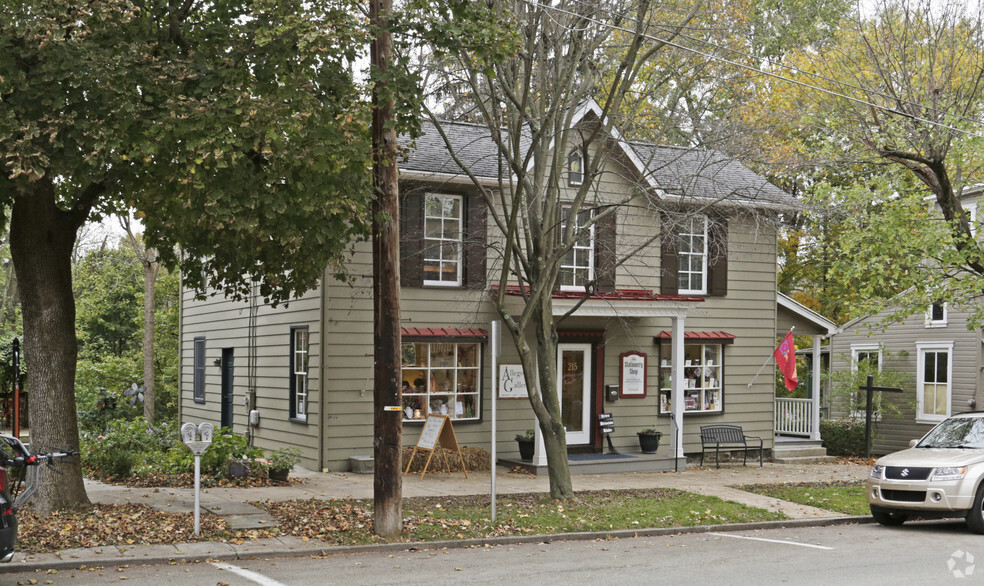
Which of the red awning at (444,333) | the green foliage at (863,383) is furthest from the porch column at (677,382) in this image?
the green foliage at (863,383)

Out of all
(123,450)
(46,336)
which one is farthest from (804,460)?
(46,336)

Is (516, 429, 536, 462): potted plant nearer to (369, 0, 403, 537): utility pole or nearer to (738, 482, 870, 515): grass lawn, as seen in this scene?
(738, 482, 870, 515): grass lawn

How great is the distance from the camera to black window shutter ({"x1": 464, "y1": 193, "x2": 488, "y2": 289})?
60.6ft

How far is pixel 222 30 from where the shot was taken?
35.1ft

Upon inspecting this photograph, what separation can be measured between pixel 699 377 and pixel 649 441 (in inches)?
95.6

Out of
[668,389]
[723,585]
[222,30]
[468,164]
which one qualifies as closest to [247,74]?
[222,30]

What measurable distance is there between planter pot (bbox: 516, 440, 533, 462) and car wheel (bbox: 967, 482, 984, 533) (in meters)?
7.95

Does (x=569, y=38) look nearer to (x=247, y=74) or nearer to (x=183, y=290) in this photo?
(x=247, y=74)

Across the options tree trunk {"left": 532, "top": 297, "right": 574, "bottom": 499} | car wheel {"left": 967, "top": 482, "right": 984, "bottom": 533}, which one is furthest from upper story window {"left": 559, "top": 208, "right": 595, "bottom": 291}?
car wheel {"left": 967, "top": 482, "right": 984, "bottom": 533}

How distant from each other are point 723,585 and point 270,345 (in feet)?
41.8

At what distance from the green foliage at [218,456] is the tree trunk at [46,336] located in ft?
12.6

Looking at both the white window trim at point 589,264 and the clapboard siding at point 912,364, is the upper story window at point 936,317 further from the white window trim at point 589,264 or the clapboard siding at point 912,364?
the white window trim at point 589,264

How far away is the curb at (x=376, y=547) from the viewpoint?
370 inches

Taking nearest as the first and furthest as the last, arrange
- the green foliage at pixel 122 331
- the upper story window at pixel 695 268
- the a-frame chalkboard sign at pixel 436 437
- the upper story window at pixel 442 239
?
1. the a-frame chalkboard sign at pixel 436 437
2. the upper story window at pixel 442 239
3. the upper story window at pixel 695 268
4. the green foliage at pixel 122 331
